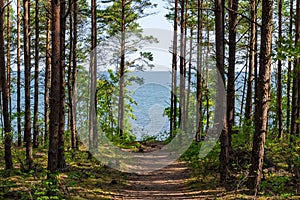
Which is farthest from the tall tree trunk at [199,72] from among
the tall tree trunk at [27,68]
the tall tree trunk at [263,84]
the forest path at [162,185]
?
the tall tree trunk at [263,84]

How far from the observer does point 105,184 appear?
10.7m

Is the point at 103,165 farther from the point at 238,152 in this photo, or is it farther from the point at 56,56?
the point at 56,56

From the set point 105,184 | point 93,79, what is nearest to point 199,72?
point 93,79

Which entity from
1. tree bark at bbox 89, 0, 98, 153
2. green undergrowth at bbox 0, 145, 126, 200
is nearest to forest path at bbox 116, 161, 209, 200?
green undergrowth at bbox 0, 145, 126, 200

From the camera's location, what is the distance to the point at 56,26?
25.2ft

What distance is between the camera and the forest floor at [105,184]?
7352 mm

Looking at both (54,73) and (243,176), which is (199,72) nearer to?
(243,176)

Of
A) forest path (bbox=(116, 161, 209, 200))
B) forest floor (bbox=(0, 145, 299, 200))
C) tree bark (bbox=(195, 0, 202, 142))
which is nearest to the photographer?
forest floor (bbox=(0, 145, 299, 200))

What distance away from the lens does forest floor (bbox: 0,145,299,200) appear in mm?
7352

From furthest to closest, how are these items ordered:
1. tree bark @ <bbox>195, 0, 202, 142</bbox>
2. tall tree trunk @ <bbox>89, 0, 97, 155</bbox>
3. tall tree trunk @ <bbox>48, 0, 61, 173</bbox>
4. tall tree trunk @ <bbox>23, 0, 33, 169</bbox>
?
1. tree bark @ <bbox>195, 0, 202, 142</bbox>
2. tall tree trunk @ <bbox>89, 0, 97, 155</bbox>
3. tall tree trunk @ <bbox>23, 0, 33, 169</bbox>
4. tall tree trunk @ <bbox>48, 0, 61, 173</bbox>

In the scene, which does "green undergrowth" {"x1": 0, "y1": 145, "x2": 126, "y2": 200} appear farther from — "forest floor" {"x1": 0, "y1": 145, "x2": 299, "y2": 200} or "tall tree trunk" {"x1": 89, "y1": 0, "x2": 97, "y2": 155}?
"tall tree trunk" {"x1": 89, "y1": 0, "x2": 97, "y2": 155}

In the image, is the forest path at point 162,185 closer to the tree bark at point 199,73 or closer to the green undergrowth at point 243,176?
the green undergrowth at point 243,176

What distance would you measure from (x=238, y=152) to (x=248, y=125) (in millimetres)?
1065

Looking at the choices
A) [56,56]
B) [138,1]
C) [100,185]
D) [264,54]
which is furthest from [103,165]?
[138,1]
